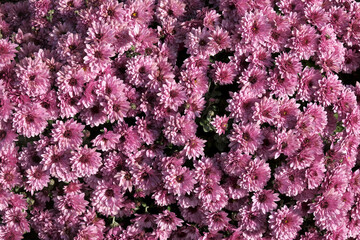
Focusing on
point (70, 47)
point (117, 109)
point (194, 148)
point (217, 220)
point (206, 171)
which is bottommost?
point (217, 220)

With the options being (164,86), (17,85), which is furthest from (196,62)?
(17,85)

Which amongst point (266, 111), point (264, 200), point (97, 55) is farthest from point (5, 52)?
point (264, 200)

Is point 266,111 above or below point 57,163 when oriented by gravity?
above

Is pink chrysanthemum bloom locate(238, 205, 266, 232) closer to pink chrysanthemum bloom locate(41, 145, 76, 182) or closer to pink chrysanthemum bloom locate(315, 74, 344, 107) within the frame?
pink chrysanthemum bloom locate(315, 74, 344, 107)

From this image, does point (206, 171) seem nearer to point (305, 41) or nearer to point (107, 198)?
point (107, 198)

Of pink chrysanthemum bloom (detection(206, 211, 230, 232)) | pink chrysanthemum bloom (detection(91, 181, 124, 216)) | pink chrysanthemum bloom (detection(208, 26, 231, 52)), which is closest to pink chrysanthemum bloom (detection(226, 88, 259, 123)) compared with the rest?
pink chrysanthemum bloom (detection(208, 26, 231, 52))

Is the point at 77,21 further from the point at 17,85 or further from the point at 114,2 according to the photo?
the point at 17,85

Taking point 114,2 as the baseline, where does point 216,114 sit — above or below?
below
